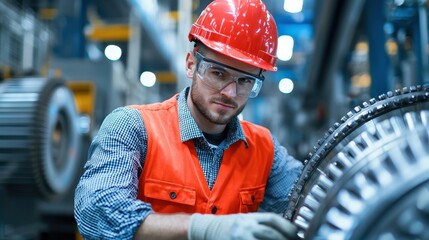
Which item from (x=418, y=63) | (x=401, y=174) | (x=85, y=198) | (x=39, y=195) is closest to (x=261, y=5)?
(x=85, y=198)

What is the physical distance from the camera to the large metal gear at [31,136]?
3.59 metres

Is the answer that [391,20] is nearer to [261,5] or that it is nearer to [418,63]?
[418,63]

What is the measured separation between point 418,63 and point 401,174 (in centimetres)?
284

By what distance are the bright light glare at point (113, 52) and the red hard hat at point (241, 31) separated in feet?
38.7

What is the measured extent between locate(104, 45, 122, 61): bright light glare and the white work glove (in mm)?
12476

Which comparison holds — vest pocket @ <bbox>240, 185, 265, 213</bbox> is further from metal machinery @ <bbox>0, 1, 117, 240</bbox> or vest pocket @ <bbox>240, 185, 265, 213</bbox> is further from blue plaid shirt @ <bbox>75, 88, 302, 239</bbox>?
metal machinery @ <bbox>0, 1, 117, 240</bbox>

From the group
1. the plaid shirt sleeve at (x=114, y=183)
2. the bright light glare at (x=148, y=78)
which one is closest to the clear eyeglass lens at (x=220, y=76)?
the plaid shirt sleeve at (x=114, y=183)

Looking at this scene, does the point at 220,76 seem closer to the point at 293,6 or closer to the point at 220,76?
the point at 220,76

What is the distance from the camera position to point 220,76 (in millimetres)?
1603

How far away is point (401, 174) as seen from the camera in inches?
31.9

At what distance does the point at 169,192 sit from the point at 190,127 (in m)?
0.24

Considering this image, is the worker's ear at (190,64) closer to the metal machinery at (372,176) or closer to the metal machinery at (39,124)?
the metal machinery at (372,176)

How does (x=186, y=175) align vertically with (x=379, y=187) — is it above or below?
below

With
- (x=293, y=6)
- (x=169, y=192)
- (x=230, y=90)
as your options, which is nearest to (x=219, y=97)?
(x=230, y=90)
